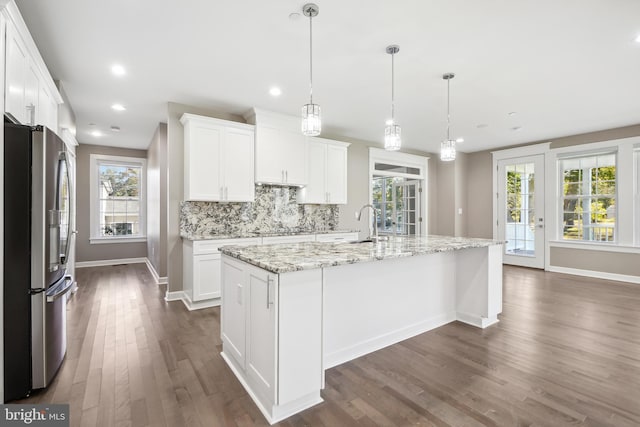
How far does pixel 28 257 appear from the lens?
194cm

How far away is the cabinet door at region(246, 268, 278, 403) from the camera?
69.2 inches

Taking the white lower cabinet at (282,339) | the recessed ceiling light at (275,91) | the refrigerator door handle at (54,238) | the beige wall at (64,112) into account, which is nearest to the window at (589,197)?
the recessed ceiling light at (275,91)

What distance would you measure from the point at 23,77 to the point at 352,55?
257cm

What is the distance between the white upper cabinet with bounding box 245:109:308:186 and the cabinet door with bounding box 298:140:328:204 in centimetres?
17

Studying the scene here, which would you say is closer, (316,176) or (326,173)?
(316,176)

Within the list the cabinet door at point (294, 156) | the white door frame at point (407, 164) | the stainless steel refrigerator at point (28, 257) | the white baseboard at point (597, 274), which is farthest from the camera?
the white door frame at point (407, 164)

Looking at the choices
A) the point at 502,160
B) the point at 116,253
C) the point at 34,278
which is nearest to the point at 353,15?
the point at 34,278

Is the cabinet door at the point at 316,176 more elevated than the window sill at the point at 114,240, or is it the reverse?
the cabinet door at the point at 316,176

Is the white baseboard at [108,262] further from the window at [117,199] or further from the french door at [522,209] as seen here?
the french door at [522,209]

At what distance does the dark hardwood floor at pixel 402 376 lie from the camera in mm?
1803

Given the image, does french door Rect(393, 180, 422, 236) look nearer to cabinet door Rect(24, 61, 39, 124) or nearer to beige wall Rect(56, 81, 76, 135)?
beige wall Rect(56, 81, 76, 135)

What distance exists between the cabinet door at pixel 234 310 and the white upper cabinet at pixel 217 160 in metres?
1.92

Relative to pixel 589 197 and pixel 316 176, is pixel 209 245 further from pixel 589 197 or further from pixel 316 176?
pixel 589 197

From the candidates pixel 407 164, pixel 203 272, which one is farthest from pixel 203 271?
pixel 407 164
